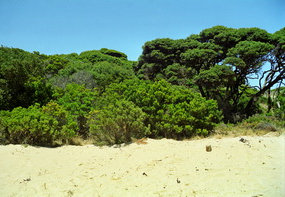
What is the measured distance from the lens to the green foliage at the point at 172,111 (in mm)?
8578

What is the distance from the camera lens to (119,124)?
8.17m

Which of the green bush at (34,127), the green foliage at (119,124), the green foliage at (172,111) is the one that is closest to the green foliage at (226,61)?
the green foliage at (172,111)

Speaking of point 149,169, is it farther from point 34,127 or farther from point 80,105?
point 80,105

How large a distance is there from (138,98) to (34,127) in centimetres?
422

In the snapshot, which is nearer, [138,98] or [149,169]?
[149,169]

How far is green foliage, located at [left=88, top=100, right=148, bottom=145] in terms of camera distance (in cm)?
798

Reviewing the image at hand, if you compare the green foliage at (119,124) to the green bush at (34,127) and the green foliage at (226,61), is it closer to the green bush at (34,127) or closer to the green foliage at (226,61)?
the green bush at (34,127)

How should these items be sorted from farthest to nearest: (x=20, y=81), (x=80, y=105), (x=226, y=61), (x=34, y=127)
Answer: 1. (x=226, y=61)
2. (x=20, y=81)
3. (x=80, y=105)
4. (x=34, y=127)

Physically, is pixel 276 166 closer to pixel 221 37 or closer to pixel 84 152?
pixel 84 152

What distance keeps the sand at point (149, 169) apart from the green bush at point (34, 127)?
0.57 m

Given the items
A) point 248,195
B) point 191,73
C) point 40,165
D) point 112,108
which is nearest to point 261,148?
point 248,195

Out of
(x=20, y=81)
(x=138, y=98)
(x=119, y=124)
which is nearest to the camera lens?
(x=119, y=124)

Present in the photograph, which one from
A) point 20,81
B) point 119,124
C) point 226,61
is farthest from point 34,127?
point 226,61

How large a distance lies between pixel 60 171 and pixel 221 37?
13657mm
